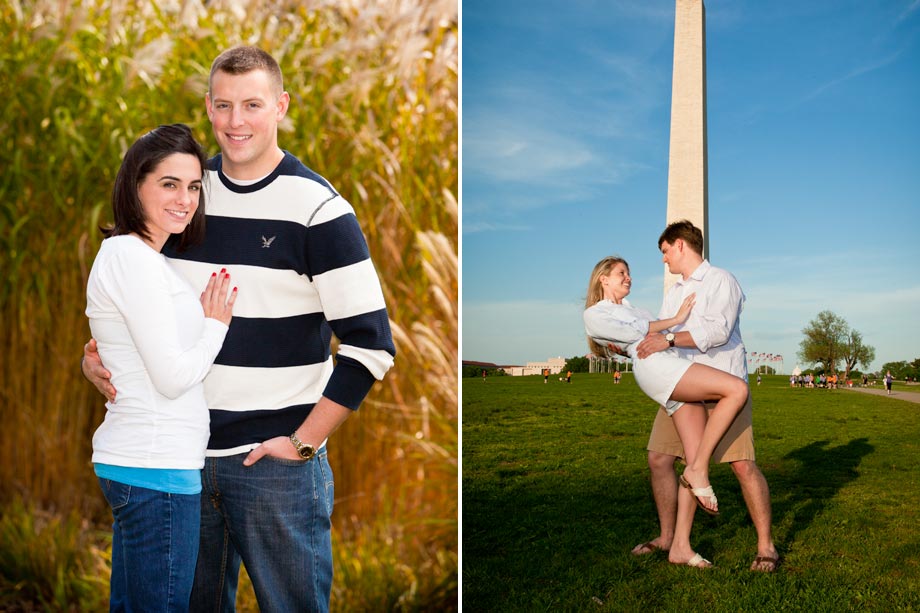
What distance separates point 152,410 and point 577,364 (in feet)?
8.60

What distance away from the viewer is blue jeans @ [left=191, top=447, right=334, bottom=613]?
5.63ft

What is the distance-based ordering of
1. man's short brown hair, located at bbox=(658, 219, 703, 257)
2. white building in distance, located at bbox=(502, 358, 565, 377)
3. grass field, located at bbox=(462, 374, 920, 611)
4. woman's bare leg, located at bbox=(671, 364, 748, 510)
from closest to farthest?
woman's bare leg, located at bbox=(671, 364, 748, 510)
man's short brown hair, located at bbox=(658, 219, 703, 257)
grass field, located at bbox=(462, 374, 920, 611)
white building in distance, located at bbox=(502, 358, 565, 377)

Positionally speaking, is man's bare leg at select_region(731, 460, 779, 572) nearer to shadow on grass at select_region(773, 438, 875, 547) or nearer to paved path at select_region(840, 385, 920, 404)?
shadow on grass at select_region(773, 438, 875, 547)

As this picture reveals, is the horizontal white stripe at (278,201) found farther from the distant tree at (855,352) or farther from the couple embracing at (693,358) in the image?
the distant tree at (855,352)

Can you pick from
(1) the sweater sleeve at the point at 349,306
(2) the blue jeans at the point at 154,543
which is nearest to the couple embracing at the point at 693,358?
(1) the sweater sleeve at the point at 349,306

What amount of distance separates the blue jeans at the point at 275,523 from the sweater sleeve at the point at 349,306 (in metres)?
0.21

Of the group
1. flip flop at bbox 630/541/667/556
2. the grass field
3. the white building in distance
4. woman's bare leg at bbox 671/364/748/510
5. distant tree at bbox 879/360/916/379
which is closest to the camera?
woman's bare leg at bbox 671/364/748/510

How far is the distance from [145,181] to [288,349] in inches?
20.1

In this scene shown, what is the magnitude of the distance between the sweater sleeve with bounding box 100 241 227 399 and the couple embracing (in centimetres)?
160

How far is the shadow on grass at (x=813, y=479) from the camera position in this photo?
3191mm

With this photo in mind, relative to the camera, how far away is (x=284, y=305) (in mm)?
1761

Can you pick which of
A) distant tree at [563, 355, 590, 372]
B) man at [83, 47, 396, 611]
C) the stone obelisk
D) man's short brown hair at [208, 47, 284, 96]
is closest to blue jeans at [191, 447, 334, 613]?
man at [83, 47, 396, 611]

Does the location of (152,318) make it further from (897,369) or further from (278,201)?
(897,369)

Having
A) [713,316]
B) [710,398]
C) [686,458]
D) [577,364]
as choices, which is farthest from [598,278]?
[577,364]
